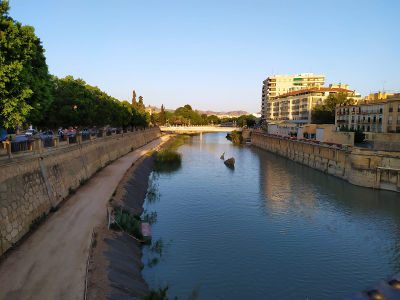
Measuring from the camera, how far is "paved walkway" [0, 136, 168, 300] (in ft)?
46.9

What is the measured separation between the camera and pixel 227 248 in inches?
973

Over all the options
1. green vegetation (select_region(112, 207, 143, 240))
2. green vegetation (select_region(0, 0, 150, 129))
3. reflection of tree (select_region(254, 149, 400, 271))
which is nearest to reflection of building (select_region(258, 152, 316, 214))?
reflection of tree (select_region(254, 149, 400, 271))

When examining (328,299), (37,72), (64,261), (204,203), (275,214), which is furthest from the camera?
(204,203)

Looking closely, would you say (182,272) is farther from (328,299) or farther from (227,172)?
(227,172)

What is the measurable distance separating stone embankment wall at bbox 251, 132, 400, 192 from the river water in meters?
1.72

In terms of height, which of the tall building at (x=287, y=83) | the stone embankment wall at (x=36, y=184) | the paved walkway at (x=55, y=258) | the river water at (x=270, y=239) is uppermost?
the tall building at (x=287, y=83)

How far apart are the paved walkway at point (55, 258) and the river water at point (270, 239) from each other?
177 inches

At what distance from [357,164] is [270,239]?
26715 millimetres

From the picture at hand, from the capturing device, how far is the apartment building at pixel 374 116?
6950 centimetres

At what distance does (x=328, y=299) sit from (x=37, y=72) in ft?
79.0

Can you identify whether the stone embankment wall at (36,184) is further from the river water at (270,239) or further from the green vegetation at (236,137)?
the green vegetation at (236,137)

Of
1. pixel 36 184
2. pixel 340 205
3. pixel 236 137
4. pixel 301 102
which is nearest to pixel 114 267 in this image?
pixel 36 184

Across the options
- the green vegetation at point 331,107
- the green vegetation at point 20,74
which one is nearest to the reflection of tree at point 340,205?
the green vegetation at point 20,74

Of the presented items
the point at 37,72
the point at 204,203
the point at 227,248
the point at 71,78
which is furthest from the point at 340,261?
the point at 71,78
